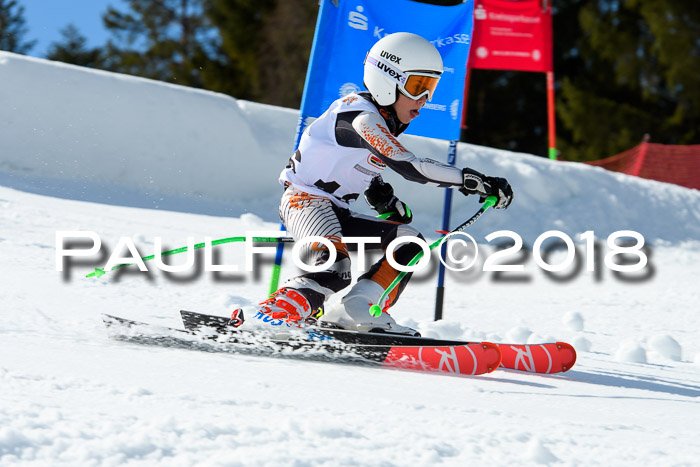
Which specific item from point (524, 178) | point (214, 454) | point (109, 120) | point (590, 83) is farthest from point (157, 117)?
point (590, 83)

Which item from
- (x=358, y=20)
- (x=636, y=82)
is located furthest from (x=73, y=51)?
(x=358, y=20)

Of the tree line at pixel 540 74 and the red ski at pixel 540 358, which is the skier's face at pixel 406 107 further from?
the tree line at pixel 540 74

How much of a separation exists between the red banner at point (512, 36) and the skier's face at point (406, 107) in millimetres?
8731

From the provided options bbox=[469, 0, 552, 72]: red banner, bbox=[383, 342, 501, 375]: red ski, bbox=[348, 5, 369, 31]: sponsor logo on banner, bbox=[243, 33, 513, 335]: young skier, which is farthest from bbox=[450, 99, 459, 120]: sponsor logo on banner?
bbox=[469, 0, 552, 72]: red banner

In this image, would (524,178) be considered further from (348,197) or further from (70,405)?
(70,405)

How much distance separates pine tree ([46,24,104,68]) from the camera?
3191 cm

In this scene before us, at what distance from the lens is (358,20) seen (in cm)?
503

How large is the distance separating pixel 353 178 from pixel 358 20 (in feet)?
4.52

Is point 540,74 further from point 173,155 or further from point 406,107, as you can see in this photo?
point 406,107

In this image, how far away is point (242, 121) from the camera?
30.4ft

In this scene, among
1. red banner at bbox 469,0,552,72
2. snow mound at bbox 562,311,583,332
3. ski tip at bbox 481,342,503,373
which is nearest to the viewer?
ski tip at bbox 481,342,503,373
